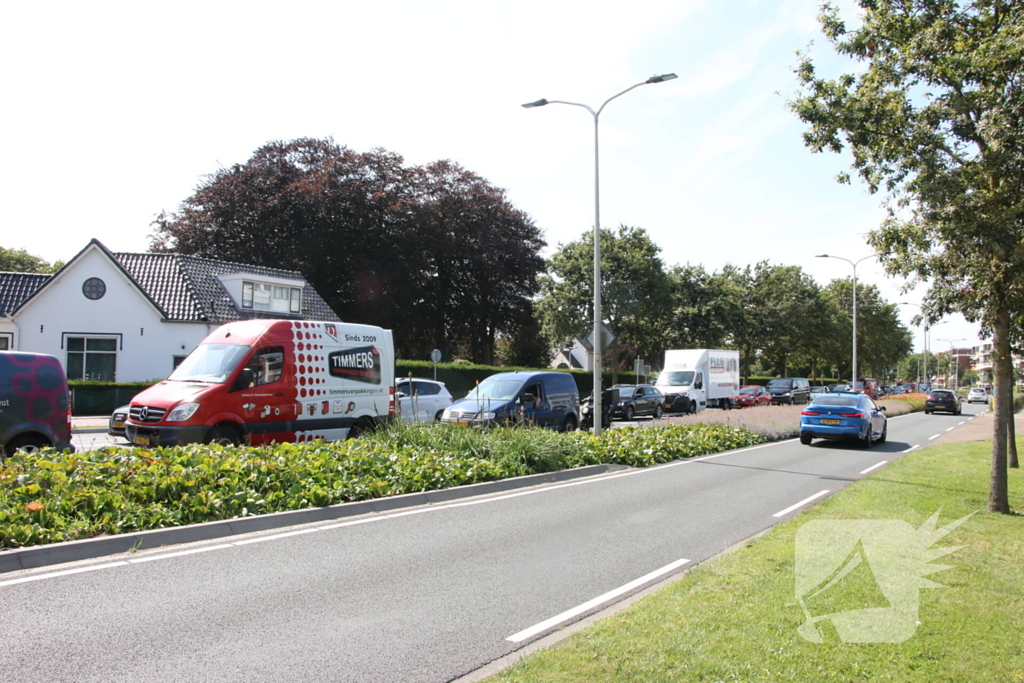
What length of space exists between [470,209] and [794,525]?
137ft

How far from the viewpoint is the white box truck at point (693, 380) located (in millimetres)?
33688

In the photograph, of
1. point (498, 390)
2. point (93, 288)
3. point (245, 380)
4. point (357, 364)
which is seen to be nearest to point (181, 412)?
point (245, 380)

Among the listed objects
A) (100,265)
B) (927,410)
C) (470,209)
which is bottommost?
(927,410)

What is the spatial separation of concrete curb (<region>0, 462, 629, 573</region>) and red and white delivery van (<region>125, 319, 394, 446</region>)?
14.3 feet

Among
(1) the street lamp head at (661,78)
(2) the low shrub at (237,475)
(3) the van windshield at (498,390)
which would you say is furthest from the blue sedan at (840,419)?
(1) the street lamp head at (661,78)

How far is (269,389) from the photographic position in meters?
13.4

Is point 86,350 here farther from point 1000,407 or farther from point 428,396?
point 1000,407

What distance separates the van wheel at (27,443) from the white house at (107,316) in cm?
2093

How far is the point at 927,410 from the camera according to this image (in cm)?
4322

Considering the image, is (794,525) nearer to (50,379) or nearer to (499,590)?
(499,590)

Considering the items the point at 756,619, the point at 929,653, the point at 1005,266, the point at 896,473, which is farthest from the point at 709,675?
the point at 896,473

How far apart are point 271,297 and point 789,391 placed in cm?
3178

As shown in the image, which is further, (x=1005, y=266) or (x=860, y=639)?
(x=1005, y=266)

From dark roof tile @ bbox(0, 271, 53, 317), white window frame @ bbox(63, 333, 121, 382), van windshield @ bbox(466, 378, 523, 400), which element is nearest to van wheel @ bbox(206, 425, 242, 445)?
van windshield @ bbox(466, 378, 523, 400)
